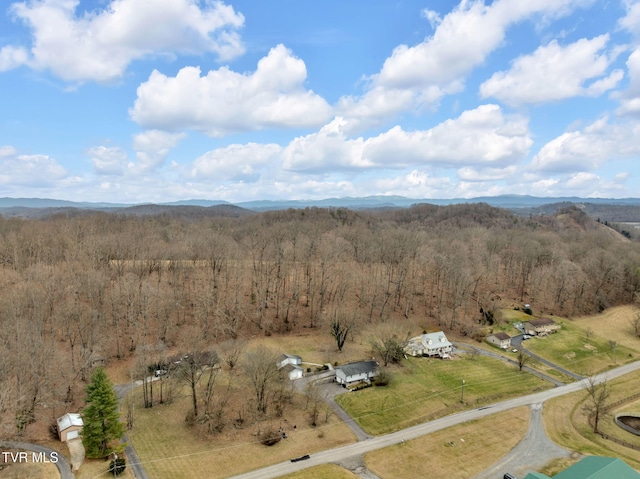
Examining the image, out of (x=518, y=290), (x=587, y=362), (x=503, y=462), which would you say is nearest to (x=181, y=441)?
(x=503, y=462)

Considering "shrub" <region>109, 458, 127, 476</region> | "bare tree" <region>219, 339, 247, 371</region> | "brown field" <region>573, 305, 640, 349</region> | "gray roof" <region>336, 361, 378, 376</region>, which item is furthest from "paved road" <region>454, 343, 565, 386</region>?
"shrub" <region>109, 458, 127, 476</region>

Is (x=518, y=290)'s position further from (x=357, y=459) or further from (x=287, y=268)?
(x=357, y=459)

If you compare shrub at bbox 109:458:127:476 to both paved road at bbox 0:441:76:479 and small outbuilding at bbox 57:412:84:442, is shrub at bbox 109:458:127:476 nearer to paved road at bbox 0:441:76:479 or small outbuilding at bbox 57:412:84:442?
paved road at bbox 0:441:76:479

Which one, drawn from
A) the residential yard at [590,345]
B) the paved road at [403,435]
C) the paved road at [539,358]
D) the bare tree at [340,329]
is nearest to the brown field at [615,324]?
the residential yard at [590,345]

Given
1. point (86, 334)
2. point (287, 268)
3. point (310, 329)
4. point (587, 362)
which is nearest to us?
point (86, 334)

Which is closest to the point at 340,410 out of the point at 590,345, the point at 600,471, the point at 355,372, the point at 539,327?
the point at 355,372

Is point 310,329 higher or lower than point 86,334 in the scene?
lower
